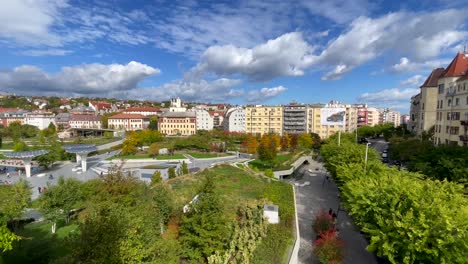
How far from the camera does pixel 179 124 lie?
99.2 m

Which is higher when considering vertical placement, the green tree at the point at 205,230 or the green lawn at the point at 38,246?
the green tree at the point at 205,230

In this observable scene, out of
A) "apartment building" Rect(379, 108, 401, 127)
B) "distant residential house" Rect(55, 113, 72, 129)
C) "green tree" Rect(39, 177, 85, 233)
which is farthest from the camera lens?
"apartment building" Rect(379, 108, 401, 127)

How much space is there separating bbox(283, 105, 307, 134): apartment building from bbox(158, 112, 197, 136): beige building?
3452 cm

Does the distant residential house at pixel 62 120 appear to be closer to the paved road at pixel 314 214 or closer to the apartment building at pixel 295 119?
the apartment building at pixel 295 119

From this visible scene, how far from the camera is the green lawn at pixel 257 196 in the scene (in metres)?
15.5

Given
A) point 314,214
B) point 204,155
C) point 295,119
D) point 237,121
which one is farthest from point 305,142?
point 314,214

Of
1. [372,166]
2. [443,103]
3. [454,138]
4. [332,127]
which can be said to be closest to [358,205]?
[372,166]

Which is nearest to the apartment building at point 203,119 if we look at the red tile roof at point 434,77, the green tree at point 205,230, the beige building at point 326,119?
the beige building at point 326,119

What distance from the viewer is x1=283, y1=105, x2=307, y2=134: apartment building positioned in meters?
83.6

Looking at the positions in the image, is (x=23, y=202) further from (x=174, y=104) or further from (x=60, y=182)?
(x=174, y=104)

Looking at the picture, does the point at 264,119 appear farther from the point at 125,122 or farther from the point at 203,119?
the point at 125,122

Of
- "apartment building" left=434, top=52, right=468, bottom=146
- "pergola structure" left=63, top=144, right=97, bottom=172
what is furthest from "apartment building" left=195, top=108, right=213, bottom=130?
"apartment building" left=434, top=52, right=468, bottom=146

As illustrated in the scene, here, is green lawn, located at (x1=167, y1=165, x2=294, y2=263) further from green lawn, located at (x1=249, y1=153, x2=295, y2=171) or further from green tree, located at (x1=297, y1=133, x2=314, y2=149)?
green tree, located at (x1=297, y1=133, x2=314, y2=149)

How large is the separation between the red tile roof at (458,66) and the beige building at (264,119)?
53.4 m
